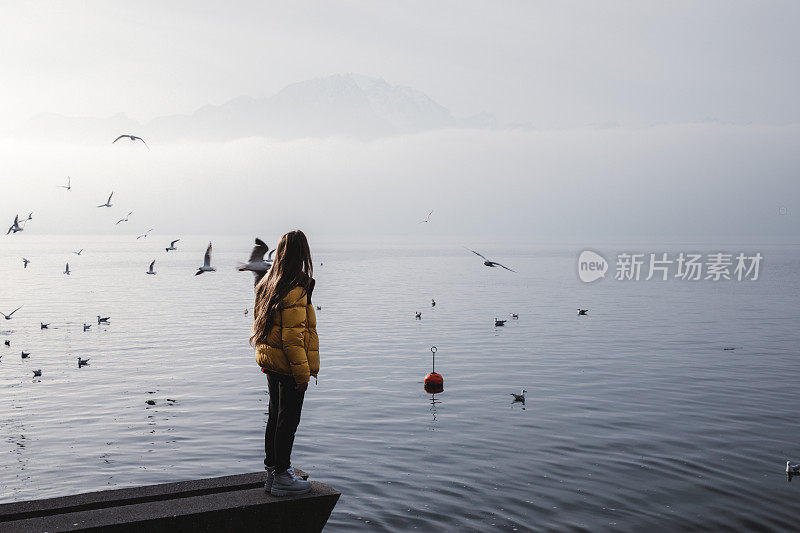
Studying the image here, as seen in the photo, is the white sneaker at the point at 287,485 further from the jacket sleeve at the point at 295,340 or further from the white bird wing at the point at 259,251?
the white bird wing at the point at 259,251

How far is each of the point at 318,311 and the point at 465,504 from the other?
41761 millimetres

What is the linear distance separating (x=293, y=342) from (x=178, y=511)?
2.47 meters

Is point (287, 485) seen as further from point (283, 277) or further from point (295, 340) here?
point (283, 277)

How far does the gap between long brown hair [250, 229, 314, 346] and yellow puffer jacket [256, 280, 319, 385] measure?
0.07m

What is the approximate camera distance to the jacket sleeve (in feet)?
29.3

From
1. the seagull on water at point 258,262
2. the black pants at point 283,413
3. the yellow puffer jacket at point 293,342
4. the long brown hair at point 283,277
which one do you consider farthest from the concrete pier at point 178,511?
the seagull on water at point 258,262

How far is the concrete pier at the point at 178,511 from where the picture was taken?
29.3 ft

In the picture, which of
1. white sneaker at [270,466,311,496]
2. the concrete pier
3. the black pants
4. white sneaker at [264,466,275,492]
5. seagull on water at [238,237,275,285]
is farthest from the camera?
seagull on water at [238,237,275,285]

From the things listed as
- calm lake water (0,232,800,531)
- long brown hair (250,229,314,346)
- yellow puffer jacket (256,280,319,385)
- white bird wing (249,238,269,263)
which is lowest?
calm lake water (0,232,800,531)

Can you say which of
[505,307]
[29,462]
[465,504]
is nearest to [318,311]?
[505,307]

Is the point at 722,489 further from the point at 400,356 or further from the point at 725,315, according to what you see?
the point at 725,315

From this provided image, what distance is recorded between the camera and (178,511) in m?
9.22

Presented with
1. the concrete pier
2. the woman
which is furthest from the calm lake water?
the woman

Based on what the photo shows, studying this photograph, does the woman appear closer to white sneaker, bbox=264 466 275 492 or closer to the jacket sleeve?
the jacket sleeve
